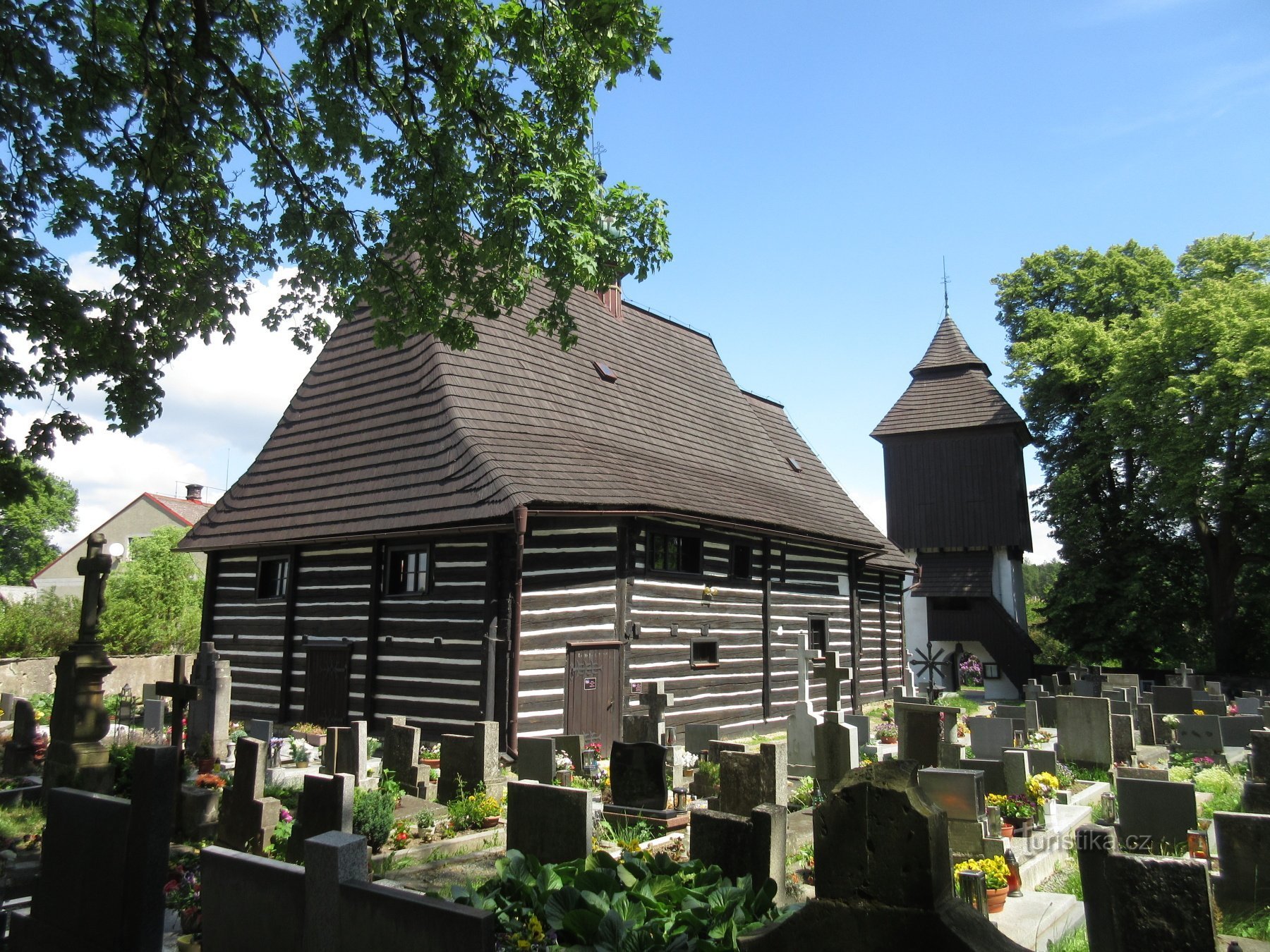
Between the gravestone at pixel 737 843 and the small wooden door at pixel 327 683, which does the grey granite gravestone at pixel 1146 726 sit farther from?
the small wooden door at pixel 327 683

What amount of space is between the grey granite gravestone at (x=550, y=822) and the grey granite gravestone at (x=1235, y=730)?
11420 millimetres

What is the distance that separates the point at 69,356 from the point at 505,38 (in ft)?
16.9

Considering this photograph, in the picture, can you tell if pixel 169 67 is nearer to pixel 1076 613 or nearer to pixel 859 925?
pixel 859 925

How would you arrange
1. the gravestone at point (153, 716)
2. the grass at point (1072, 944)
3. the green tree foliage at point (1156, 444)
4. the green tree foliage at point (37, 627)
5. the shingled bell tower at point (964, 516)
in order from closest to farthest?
the grass at point (1072, 944), the gravestone at point (153, 716), the green tree foliage at point (37, 627), the green tree foliage at point (1156, 444), the shingled bell tower at point (964, 516)

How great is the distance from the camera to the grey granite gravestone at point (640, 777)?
26.8 feet

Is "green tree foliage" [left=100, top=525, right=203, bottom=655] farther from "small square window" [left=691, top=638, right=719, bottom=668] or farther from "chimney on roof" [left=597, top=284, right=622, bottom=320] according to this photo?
"small square window" [left=691, top=638, right=719, bottom=668]

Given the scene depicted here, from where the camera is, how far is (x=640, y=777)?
27.0ft

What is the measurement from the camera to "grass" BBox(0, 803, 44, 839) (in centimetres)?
768

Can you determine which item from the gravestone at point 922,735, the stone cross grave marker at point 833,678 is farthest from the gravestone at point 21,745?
the gravestone at point 922,735

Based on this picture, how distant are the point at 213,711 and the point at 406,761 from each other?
3377 millimetres

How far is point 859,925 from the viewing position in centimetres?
305

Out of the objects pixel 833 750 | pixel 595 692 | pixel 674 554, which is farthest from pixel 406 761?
pixel 674 554

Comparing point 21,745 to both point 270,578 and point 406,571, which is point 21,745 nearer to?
point 406,571

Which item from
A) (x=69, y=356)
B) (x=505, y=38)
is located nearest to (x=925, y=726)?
(x=505, y=38)
